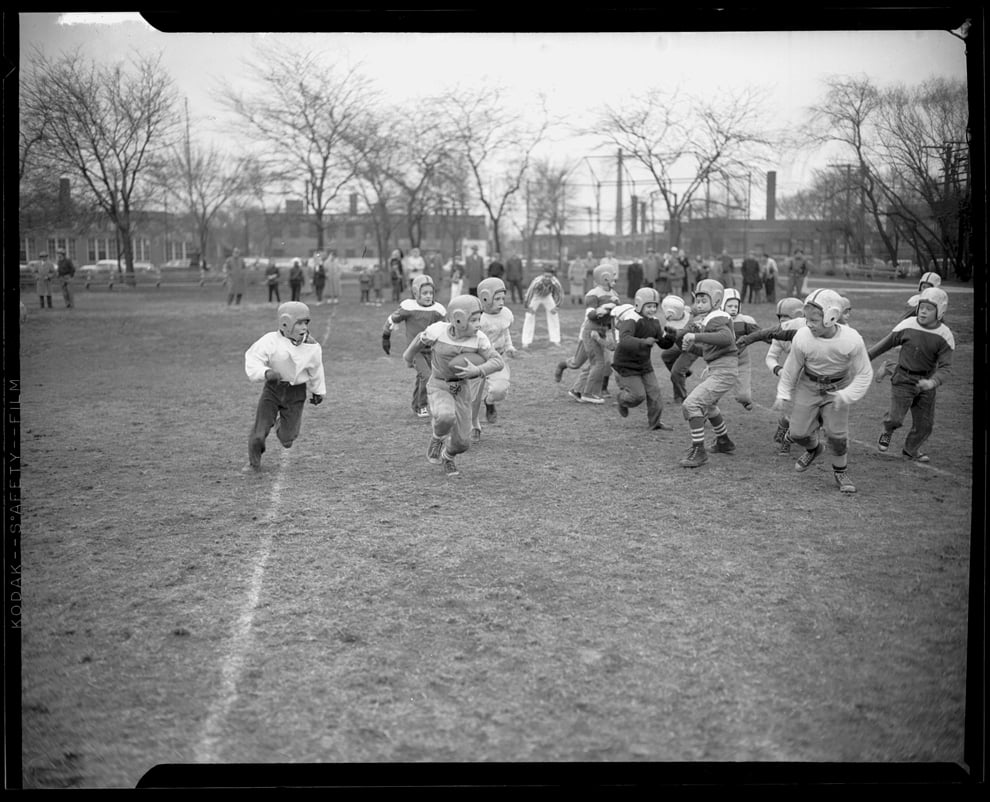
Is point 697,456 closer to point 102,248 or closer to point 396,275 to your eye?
point 102,248

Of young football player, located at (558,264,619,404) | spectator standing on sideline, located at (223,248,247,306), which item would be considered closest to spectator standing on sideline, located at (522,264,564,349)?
young football player, located at (558,264,619,404)

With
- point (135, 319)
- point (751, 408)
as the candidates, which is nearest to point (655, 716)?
point (751, 408)

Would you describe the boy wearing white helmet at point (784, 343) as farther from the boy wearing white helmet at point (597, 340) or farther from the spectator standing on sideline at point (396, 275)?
the spectator standing on sideline at point (396, 275)

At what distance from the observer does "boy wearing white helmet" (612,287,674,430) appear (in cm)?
941

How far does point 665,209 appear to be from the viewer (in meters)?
6.29

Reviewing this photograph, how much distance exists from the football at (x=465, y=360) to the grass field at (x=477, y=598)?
81cm

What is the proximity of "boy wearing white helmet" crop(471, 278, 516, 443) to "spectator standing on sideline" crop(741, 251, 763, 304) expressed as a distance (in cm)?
229

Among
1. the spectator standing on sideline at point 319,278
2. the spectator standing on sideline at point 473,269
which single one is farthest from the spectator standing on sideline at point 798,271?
the spectator standing on sideline at point 473,269

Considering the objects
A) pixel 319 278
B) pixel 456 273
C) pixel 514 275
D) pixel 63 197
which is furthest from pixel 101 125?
pixel 514 275

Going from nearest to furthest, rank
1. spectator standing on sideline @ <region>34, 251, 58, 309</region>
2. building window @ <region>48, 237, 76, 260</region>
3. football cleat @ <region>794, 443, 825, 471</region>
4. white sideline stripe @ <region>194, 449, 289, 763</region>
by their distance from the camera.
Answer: white sideline stripe @ <region>194, 449, 289, 763</region>
spectator standing on sideline @ <region>34, 251, 58, 309</region>
building window @ <region>48, 237, 76, 260</region>
football cleat @ <region>794, 443, 825, 471</region>

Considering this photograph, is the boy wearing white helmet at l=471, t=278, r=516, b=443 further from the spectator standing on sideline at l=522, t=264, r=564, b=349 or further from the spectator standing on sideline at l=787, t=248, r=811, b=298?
the spectator standing on sideline at l=522, t=264, r=564, b=349

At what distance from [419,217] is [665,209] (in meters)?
1.89

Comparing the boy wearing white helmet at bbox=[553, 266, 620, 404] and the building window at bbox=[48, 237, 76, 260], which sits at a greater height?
the building window at bbox=[48, 237, 76, 260]
